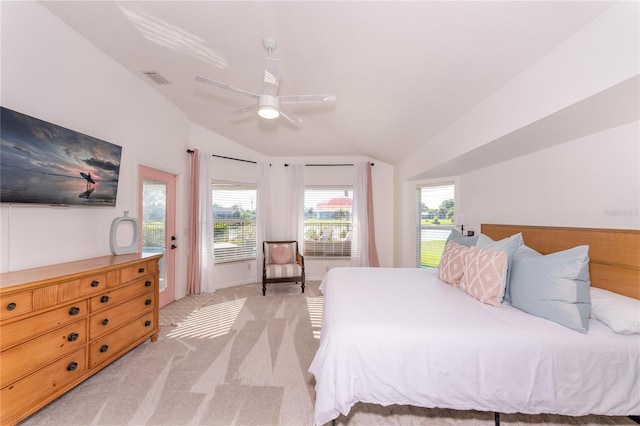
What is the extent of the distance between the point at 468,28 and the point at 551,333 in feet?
6.48

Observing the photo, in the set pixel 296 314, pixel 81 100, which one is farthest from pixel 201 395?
pixel 81 100

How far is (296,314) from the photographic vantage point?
130 inches

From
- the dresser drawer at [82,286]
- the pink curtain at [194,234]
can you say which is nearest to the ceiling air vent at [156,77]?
the pink curtain at [194,234]

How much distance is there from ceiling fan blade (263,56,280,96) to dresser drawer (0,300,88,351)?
89.9 inches

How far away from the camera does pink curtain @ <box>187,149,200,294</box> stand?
13.6ft

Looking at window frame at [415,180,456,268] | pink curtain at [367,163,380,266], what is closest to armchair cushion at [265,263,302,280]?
pink curtain at [367,163,380,266]

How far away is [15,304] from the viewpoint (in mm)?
1443

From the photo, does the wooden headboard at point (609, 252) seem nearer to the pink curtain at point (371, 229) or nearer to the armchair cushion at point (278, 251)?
the pink curtain at point (371, 229)

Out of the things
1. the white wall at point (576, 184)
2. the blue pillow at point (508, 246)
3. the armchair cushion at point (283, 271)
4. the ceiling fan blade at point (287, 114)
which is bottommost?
the armchair cushion at point (283, 271)

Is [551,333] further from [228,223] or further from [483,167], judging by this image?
[228,223]

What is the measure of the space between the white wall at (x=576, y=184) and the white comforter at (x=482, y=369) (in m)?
0.91

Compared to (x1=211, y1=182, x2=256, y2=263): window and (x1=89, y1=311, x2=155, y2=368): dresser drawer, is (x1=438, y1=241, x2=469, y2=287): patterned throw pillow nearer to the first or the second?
(x1=89, y1=311, x2=155, y2=368): dresser drawer

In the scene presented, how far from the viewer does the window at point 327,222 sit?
523cm

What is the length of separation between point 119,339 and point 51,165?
1.58 metres
